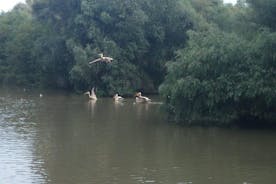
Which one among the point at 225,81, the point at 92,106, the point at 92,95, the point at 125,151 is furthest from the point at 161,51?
the point at 125,151

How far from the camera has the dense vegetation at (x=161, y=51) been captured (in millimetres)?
27344

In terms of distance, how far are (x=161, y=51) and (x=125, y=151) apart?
2976 centimetres

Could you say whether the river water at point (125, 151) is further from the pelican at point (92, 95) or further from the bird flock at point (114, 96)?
the pelican at point (92, 95)

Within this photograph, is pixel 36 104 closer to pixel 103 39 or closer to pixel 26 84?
pixel 103 39

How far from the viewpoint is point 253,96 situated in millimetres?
26109

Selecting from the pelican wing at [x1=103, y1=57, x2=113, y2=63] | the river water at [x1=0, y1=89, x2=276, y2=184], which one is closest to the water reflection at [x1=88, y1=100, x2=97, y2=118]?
the river water at [x1=0, y1=89, x2=276, y2=184]

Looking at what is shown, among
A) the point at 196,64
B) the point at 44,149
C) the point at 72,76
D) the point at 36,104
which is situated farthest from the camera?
the point at 72,76

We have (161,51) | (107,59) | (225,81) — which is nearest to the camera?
(225,81)

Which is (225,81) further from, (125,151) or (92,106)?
(92,106)

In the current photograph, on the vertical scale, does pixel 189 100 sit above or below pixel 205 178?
above

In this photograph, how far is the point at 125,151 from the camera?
22422 mm

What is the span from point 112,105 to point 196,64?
A: 13374 mm

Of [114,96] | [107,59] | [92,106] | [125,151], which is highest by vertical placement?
[107,59]

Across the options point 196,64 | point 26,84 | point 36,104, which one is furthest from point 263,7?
point 26,84
